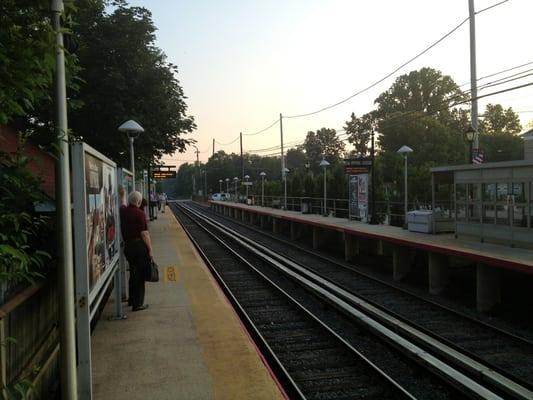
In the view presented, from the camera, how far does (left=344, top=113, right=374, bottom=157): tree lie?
3686 inches

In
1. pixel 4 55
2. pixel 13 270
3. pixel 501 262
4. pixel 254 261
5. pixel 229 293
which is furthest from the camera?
pixel 254 261

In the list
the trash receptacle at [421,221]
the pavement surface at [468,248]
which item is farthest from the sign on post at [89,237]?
the trash receptacle at [421,221]

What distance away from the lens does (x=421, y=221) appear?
1731 cm

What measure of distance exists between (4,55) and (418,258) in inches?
594

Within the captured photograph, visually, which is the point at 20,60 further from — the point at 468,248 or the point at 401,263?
Result: the point at 401,263

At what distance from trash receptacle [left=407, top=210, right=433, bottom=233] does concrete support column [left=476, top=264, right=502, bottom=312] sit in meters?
5.29

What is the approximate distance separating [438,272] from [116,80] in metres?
11.6

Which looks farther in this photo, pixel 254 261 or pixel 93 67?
pixel 254 261

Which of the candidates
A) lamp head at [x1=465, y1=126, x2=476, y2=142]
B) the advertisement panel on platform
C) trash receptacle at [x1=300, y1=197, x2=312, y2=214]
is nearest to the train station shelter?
lamp head at [x1=465, y1=126, x2=476, y2=142]

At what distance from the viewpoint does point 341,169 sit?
3319 centimetres

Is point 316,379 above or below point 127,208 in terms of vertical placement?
below

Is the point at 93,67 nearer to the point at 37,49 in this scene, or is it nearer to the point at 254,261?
the point at 254,261

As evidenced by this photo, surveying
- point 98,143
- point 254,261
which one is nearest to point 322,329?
point 254,261

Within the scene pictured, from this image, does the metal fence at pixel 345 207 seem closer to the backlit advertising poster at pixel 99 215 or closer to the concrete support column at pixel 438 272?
the concrete support column at pixel 438 272
